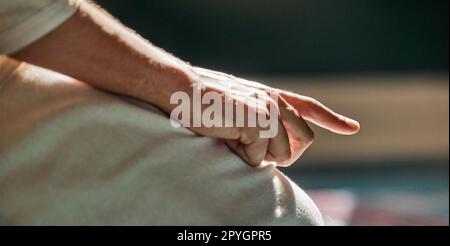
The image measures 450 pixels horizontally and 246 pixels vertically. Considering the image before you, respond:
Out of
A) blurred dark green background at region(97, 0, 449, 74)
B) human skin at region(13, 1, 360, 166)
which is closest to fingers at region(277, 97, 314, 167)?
human skin at region(13, 1, 360, 166)

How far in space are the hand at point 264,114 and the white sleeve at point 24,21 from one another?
26cm

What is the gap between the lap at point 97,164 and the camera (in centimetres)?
134

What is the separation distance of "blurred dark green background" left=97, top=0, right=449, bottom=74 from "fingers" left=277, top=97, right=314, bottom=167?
5.69 meters

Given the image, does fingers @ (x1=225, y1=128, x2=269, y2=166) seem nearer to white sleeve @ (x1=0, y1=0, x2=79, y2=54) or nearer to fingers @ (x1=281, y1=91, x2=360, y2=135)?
fingers @ (x1=281, y1=91, x2=360, y2=135)

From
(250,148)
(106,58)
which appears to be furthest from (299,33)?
(106,58)

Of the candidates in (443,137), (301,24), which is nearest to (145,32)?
(301,24)

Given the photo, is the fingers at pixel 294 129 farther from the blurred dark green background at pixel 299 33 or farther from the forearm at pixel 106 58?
the blurred dark green background at pixel 299 33

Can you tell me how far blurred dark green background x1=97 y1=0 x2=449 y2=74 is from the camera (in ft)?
24.1

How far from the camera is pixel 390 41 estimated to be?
7633mm

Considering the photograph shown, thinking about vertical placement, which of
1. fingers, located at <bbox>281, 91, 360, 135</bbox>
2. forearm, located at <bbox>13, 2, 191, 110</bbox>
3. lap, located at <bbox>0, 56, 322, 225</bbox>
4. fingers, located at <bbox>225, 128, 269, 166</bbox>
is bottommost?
lap, located at <bbox>0, 56, 322, 225</bbox>

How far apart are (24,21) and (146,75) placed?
0.68ft

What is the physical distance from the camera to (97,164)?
4.50 feet

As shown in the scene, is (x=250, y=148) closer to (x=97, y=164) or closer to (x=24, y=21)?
(x=97, y=164)

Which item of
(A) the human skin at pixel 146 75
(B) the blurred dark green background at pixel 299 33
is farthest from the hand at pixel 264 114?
(B) the blurred dark green background at pixel 299 33
